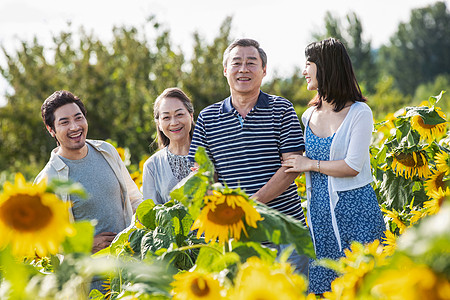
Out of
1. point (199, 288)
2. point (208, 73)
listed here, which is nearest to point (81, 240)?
point (199, 288)

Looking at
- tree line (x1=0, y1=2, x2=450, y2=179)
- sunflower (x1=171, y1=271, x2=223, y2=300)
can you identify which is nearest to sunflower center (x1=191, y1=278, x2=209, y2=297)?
sunflower (x1=171, y1=271, x2=223, y2=300)

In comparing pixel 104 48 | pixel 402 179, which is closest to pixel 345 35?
pixel 104 48

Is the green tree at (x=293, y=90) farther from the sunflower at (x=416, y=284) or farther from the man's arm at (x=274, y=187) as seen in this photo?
the sunflower at (x=416, y=284)

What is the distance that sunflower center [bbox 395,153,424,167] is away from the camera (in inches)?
109

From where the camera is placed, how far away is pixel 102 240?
306 centimetres

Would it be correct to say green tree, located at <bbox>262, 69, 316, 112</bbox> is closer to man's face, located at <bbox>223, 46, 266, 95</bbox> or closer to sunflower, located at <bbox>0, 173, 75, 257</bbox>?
man's face, located at <bbox>223, 46, 266, 95</bbox>

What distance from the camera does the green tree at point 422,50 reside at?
50300mm

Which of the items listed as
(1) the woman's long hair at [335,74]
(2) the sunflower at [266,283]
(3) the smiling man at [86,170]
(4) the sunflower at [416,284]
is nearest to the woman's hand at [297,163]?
(1) the woman's long hair at [335,74]

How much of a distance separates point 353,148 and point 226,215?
1.41 meters

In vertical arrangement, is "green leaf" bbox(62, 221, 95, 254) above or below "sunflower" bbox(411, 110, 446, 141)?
above

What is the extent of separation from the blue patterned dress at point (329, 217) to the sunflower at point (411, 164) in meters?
0.21

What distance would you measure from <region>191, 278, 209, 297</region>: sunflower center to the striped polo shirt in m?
1.70

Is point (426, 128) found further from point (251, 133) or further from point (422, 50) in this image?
point (422, 50)

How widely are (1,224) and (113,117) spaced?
901 centimetres
